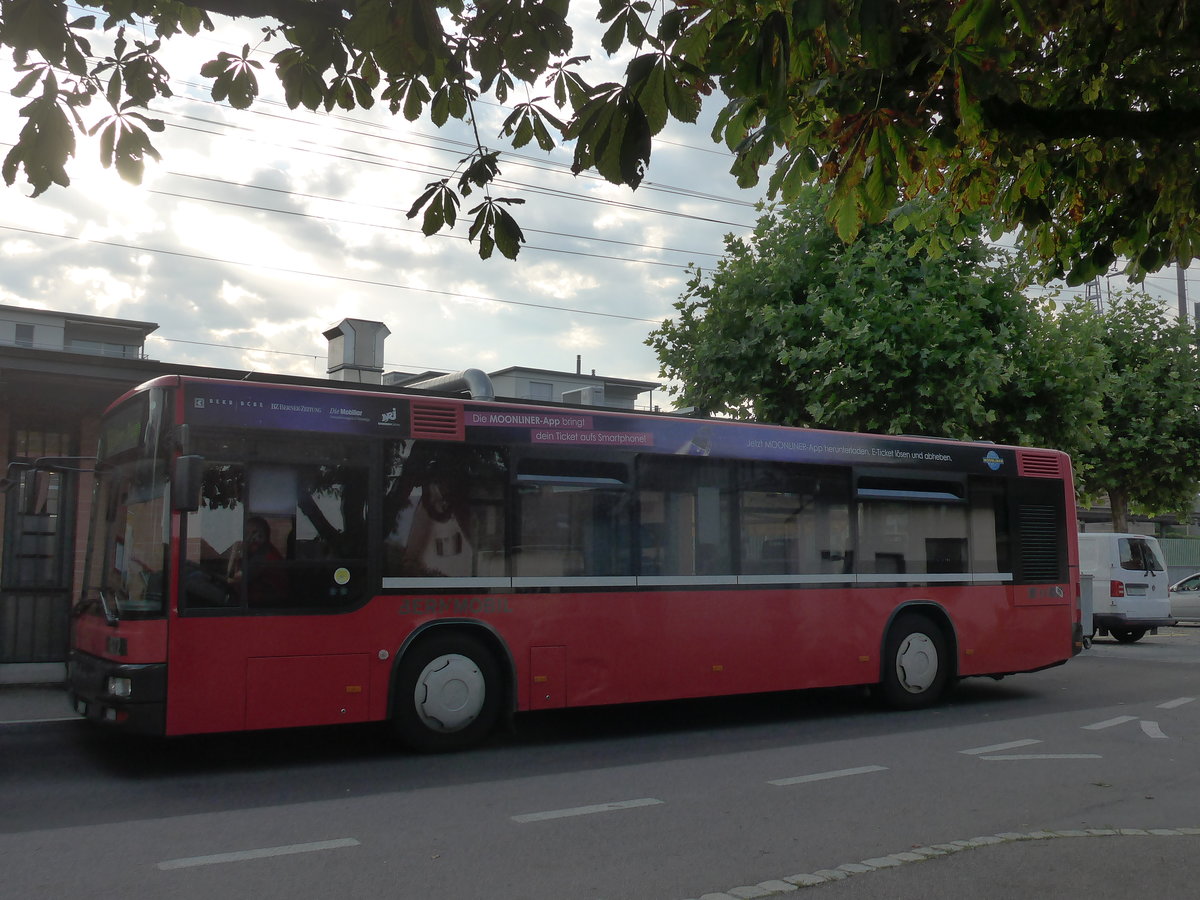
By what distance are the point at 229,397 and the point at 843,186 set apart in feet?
17.4

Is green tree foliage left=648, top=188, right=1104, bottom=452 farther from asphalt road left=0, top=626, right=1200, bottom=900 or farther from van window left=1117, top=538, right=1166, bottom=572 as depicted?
asphalt road left=0, top=626, right=1200, bottom=900

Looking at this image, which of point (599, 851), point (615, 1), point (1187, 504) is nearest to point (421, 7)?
point (615, 1)

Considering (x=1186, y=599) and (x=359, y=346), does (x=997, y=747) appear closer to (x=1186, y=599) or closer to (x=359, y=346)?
(x=359, y=346)

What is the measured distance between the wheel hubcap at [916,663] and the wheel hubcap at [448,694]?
15.8 feet

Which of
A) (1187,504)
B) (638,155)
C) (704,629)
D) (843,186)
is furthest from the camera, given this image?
(1187,504)

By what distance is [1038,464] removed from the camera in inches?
506

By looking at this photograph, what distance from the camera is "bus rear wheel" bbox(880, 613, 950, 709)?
1153 centimetres

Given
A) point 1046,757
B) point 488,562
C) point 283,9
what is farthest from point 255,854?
point 1046,757

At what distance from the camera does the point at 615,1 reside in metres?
3.88

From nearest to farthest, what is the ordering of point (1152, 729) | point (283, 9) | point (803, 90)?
point (283, 9) < point (803, 90) < point (1152, 729)

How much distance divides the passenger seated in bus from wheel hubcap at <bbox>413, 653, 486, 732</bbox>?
1366 mm

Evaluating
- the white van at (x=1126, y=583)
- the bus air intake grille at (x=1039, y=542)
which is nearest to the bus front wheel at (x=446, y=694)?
the bus air intake grille at (x=1039, y=542)

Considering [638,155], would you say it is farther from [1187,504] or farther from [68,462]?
[1187,504]

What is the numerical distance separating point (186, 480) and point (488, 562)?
2.49m
